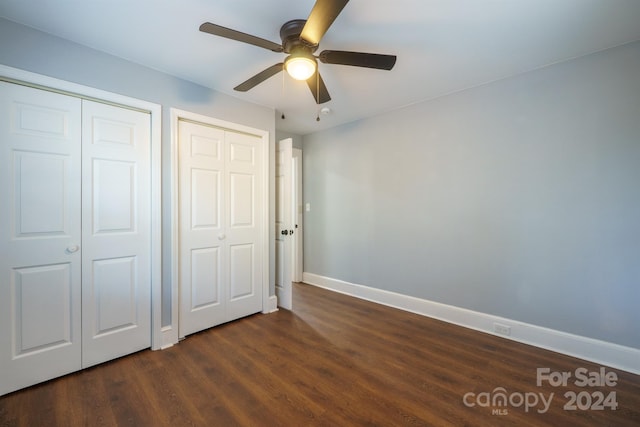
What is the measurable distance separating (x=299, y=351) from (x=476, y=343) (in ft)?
5.31

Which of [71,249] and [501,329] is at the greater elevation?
[71,249]

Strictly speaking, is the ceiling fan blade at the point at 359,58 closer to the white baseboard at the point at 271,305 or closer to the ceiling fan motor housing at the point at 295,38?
the ceiling fan motor housing at the point at 295,38

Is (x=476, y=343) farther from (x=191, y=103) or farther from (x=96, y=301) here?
(x=191, y=103)

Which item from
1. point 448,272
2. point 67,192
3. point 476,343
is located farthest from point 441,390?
point 67,192

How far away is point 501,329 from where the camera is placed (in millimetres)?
2512

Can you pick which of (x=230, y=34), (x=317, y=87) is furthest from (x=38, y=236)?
(x=317, y=87)

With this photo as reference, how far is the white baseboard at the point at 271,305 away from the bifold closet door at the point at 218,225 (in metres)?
0.09

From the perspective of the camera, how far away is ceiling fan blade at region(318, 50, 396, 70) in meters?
1.63

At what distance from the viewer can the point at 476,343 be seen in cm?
241

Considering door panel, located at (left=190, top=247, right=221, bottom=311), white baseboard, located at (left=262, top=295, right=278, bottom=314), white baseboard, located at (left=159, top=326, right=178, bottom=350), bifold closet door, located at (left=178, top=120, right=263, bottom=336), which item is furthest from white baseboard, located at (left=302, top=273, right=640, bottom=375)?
white baseboard, located at (left=159, top=326, right=178, bottom=350)

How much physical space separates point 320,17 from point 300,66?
0.38 meters

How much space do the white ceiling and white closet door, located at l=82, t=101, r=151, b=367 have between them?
56cm

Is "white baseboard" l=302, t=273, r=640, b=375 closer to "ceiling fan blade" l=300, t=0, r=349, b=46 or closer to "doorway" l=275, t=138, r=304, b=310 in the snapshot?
"doorway" l=275, t=138, r=304, b=310

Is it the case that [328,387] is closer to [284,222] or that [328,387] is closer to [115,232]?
[284,222]
